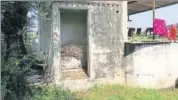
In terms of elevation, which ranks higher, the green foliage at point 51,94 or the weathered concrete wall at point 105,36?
the weathered concrete wall at point 105,36

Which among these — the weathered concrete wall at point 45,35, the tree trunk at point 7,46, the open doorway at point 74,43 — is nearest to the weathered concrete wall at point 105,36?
the open doorway at point 74,43

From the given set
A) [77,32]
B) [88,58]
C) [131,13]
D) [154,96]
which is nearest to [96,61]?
[88,58]

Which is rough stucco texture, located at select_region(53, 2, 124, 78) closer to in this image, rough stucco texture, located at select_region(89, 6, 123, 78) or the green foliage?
rough stucco texture, located at select_region(89, 6, 123, 78)

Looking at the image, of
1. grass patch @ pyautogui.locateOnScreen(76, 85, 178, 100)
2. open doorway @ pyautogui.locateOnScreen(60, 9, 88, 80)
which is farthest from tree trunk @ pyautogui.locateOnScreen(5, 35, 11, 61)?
open doorway @ pyautogui.locateOnScreen(60, 9, 88, 80)

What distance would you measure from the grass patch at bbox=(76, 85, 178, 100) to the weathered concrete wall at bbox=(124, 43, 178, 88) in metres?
0.48

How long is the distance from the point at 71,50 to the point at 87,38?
49cm

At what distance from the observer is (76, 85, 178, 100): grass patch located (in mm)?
7755

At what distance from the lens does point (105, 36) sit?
28.1ft

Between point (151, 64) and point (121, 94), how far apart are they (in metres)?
1.69

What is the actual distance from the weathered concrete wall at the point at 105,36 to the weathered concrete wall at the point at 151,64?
301mm

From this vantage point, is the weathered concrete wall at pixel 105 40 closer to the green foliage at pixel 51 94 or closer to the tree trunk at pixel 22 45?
the green foliage at pixel 51 94

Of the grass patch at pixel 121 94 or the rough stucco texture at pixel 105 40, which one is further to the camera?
the rough stucco texture at pixel 105 40

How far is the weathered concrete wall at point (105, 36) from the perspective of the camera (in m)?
8.27

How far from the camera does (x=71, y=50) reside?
8.52 m
